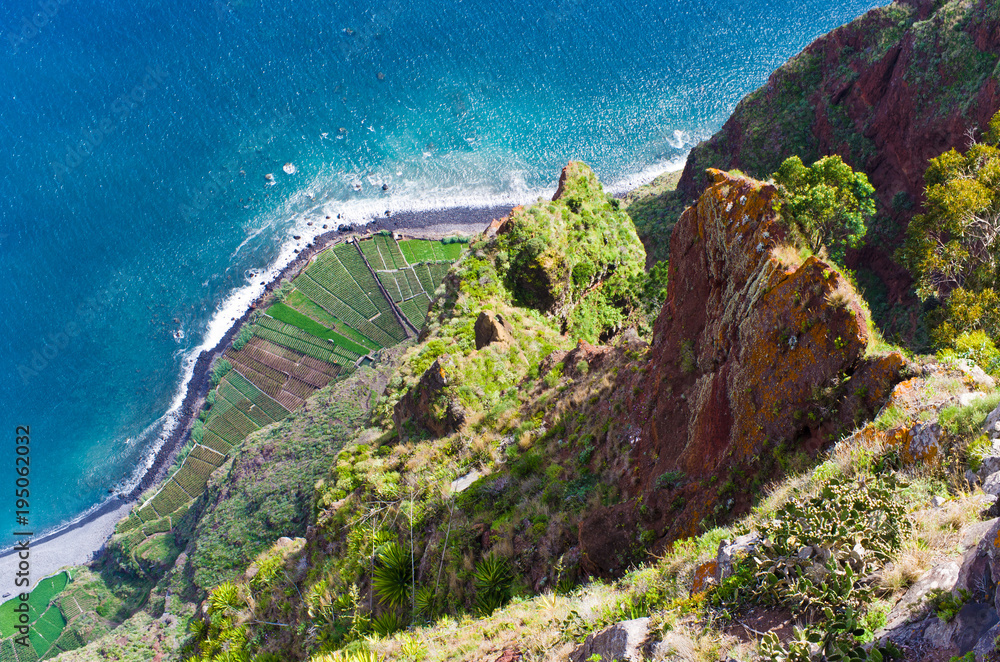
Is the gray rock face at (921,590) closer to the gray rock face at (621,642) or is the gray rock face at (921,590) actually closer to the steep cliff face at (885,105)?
the gray rock face at (621,642)

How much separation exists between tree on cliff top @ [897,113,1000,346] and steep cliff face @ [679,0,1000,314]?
40.7ft

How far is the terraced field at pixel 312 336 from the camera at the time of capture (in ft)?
240

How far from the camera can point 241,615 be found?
25.3 meters

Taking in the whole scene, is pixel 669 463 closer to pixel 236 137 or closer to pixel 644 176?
pixel 644 176

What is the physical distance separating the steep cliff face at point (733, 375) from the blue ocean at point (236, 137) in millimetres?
69472

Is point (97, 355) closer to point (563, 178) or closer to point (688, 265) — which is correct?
point (563, 178)

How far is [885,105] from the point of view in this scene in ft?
173

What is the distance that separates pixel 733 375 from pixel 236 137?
99.0 m

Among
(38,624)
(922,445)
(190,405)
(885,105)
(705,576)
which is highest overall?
(190,405)

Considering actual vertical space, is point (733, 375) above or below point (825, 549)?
above
